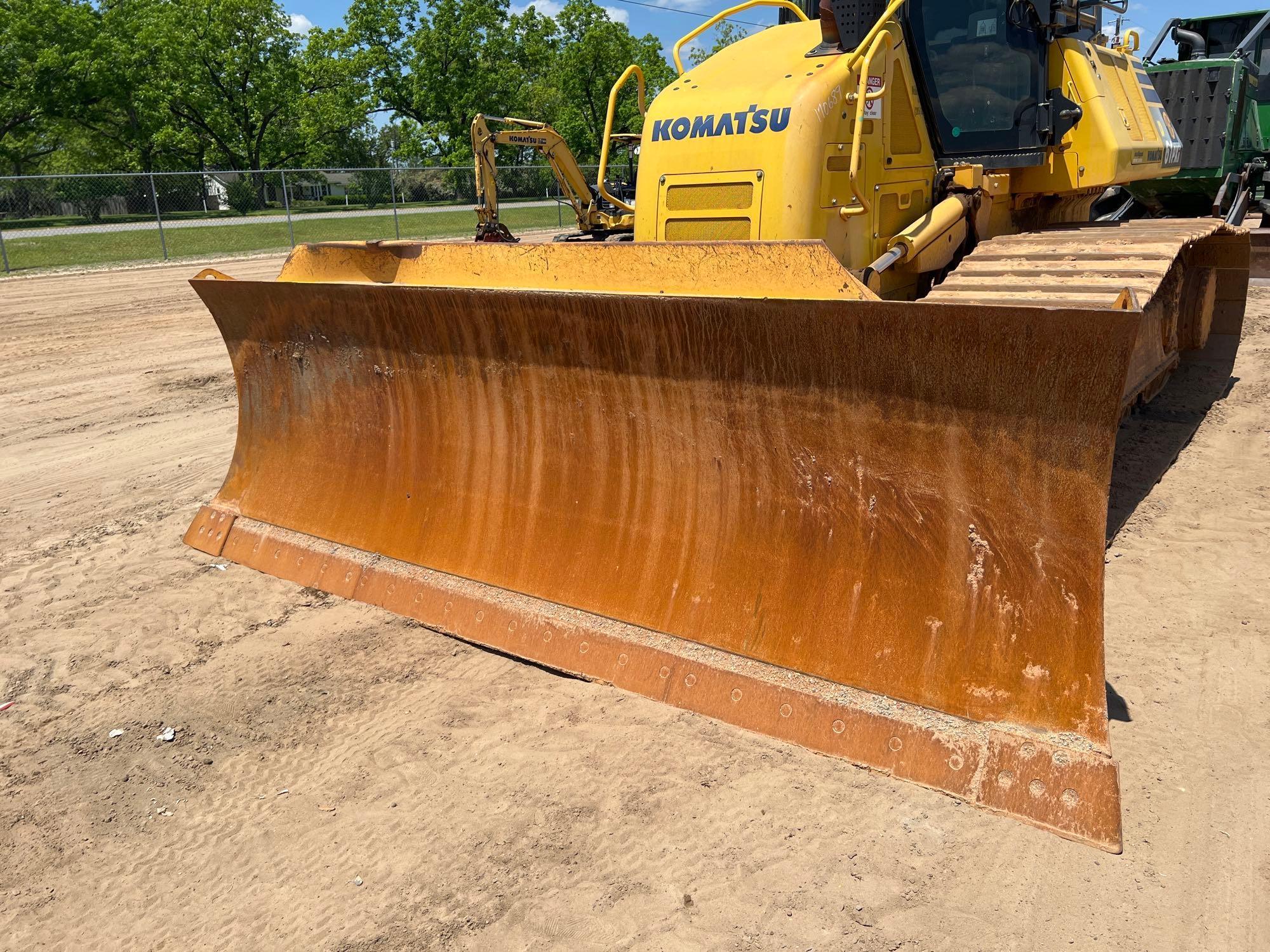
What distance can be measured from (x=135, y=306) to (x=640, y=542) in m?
11.9

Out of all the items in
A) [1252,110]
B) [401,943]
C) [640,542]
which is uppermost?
[1252,110]

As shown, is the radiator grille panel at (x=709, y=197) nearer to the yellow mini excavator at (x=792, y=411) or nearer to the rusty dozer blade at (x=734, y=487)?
the yellow mini excavator at (x=792, y=411)

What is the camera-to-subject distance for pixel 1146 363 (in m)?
5.91

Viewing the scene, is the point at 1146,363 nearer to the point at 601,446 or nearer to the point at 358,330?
the point at 601,446

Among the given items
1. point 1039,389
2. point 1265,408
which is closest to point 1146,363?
point 1265,408

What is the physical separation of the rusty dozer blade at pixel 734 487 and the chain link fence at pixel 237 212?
1558cm

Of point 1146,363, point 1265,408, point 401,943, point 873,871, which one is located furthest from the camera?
point 1265,408

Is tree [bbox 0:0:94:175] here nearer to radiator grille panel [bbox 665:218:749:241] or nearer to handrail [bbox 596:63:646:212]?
handrail [bbox 596:63:646:212]

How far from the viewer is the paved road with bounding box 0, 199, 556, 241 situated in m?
22.7

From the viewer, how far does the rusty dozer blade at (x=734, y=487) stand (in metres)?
2.80

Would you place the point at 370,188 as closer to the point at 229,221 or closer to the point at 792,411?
the point at 229,221

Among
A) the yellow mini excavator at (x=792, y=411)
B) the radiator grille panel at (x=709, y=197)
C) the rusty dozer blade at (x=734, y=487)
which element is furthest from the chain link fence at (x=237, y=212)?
the rusty dozer blade at (x=734, y=487)

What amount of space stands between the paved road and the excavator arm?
1622 centimetres

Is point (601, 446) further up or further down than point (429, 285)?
further down
